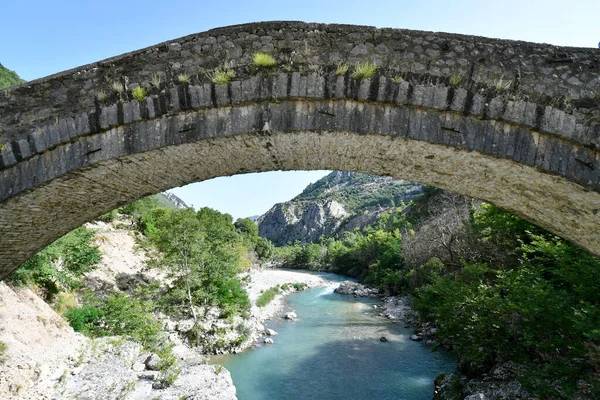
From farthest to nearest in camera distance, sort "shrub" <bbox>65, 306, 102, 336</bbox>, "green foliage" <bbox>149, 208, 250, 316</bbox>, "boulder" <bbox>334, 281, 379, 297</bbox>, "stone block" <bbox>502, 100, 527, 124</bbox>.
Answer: "boulder" <bbox>334, 281, 379, 297</bbox> < "green foliage" <bbox>149, 208, 250, 316</bbox> < "shrub" <bbox>65, 306, 102, 336</bbox> < "stone block" <bbox>502, 100, 527, 124</bbox>

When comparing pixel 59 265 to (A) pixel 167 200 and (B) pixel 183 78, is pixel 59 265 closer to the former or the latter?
(B) pixel 183 78

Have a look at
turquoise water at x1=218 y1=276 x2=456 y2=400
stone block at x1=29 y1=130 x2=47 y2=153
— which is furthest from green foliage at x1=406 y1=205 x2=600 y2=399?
stone block at x1=29 y1=130 x2=47 y2=153

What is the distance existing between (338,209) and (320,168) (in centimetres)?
11925

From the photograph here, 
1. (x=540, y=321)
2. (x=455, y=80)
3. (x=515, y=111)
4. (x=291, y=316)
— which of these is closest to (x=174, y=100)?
(x=455, y=80)

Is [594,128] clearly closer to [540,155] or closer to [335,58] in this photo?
[540,155]

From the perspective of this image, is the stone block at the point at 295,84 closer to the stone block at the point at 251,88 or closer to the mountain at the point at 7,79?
the stone block at the point at 251,88

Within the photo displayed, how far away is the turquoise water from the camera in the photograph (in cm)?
1183

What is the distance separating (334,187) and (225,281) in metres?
140

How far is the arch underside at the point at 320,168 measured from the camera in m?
3.19

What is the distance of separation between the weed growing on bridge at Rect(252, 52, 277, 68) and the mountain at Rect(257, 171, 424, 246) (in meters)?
91.1

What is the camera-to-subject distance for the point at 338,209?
402ft

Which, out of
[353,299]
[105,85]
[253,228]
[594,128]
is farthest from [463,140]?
[253,228]

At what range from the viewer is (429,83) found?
321 cm

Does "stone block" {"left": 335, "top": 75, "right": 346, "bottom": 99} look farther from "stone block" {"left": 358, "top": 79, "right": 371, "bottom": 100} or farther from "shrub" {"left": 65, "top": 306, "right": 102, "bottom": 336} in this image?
"shrub" {"left": 65, "top": 306, "right": 102, "bottom": 336}
